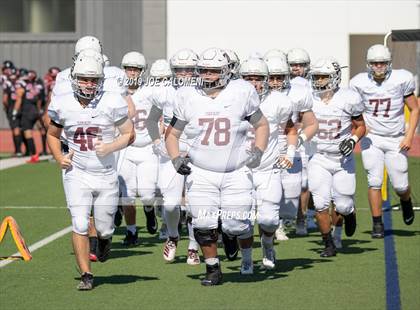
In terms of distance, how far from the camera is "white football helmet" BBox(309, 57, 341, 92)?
1180 centimetres

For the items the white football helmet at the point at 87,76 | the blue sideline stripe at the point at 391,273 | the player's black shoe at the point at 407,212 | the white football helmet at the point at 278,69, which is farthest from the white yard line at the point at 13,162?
the white football helmet at the point at 87,76

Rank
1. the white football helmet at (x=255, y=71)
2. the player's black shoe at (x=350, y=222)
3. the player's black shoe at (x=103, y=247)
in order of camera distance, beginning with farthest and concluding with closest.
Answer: the player's black shoe at (x=350, y=222), the white football helmet at (x=255, y=71), the player's black shoe at (x=103, y=247)

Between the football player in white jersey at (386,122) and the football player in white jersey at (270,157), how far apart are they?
77.6 inches

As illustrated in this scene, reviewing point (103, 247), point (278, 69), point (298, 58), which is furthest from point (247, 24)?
point (103, 247)

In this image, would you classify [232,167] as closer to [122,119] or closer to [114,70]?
[122,119]

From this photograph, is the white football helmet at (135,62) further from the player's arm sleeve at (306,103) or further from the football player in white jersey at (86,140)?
the football player in white jersey at (86,140)

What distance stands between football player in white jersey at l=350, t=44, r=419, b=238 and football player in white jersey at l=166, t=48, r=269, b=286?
11.3 feet

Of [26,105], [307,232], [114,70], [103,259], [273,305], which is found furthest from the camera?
[26,105]

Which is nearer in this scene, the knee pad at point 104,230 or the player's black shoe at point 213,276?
the player's black shoe at point 213,276

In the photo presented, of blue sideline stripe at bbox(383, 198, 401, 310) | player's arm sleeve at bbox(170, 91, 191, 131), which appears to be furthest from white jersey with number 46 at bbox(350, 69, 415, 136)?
player's arm sleeve at bbox(170, 91, 191, 131)

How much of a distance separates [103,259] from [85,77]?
6.49 feet

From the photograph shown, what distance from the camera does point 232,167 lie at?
9.87 metres

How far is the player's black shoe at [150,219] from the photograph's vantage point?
13047 mm

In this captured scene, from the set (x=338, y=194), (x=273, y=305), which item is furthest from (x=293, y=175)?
(x=273, y=305)
